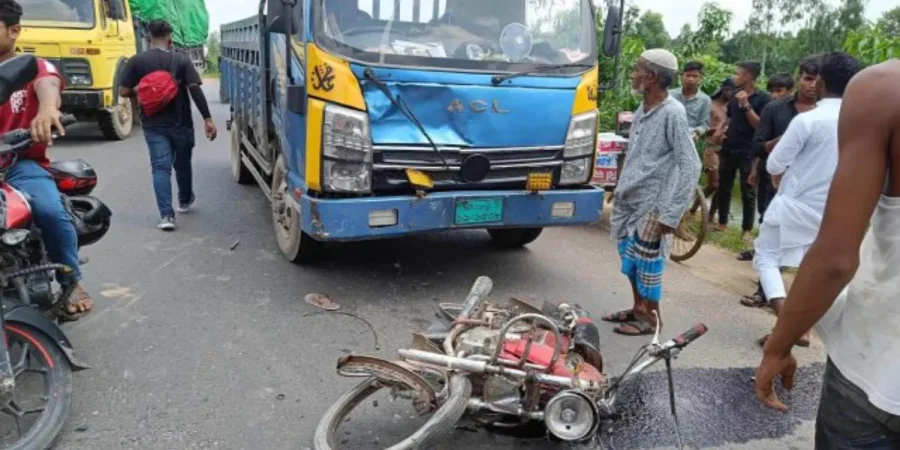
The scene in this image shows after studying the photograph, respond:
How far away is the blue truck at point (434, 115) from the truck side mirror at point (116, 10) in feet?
22.4

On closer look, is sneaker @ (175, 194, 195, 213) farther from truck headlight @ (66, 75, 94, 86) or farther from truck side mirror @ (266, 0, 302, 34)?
truck headlight @ (66, 75, 94, 86)

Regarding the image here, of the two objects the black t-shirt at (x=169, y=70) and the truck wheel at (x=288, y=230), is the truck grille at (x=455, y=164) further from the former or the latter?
the black t-shirt at (x=169, y=70)

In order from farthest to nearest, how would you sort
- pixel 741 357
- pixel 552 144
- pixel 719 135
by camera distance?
pixel 719 135
pixel 552 144
pixel 741 357

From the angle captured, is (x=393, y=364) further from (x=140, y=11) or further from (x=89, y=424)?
(x=140, y=11)

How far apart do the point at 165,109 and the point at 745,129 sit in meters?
5.18

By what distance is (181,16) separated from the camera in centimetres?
1686

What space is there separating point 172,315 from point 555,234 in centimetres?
352

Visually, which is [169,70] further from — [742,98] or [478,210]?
[742,98]

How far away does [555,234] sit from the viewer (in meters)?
6.46

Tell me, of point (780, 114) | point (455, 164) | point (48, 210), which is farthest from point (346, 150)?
point (780, 114)

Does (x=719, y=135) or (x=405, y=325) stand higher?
(x=719, y=135)

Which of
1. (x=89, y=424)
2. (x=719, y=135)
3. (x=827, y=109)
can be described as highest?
(x=827, y=109)

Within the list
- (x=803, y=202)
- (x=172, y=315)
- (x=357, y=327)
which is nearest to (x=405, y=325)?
(x=357, y=327)

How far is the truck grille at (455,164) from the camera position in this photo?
4.26 m
